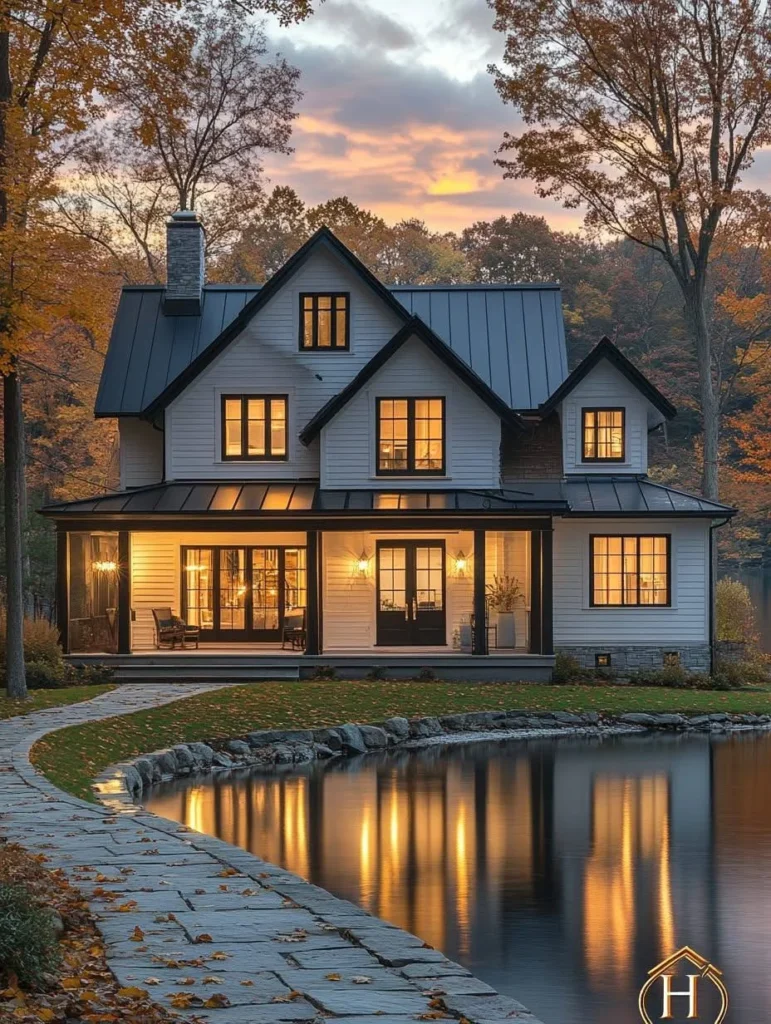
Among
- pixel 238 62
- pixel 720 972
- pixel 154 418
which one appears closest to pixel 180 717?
pixel 154 418

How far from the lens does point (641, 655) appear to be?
28.9 meters

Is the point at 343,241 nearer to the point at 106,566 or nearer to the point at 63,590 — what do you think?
the point at 106,566

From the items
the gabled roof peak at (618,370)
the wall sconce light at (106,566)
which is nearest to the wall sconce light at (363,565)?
the wall sconce light at (106,566)

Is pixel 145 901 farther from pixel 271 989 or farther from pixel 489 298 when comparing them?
pixel 489 298

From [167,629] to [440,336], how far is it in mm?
9352

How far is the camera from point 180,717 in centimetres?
2080

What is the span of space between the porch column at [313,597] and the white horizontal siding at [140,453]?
186 inches

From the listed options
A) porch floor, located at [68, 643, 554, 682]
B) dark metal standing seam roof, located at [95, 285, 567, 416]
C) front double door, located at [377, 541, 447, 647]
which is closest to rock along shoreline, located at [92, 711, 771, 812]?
porch floor, located at [68, 643, 554, 682]

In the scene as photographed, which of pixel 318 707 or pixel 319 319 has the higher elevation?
pixel 319 319

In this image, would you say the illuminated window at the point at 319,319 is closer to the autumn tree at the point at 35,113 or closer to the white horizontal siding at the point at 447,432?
the white horizontal siding at the point at 447,432

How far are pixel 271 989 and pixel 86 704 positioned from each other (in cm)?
1503

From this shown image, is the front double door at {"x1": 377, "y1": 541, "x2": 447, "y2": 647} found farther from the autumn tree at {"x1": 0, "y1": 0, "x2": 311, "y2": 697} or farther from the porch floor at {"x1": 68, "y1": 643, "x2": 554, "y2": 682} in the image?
the autumn tree at {"x1": 0, "y1": 0, "x2": 311, "y2": 697}

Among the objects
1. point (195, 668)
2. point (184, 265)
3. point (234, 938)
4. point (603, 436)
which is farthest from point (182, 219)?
point (234, 938)

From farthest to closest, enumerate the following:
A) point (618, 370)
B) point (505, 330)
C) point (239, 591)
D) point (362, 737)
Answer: point (505, 330) < point (618, 370) < point (239, 591) < point (362, 737)
